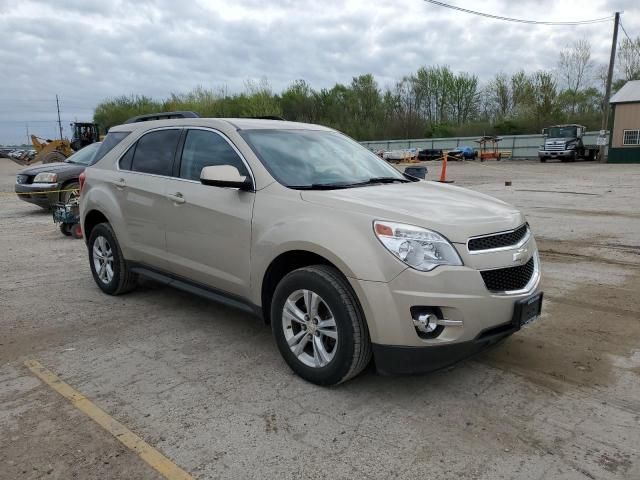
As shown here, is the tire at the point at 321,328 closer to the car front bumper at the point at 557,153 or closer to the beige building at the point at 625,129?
the beige building at the point at 625,129

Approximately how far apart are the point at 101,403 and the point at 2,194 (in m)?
19.1

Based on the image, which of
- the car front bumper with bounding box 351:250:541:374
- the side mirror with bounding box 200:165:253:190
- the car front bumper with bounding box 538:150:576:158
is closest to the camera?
the car front bumper with bounding box 351:250:541:374

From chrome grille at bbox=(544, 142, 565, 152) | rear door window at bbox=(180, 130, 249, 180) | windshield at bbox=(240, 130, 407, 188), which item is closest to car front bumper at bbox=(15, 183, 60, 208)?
rear door window at bbox=(180, 130, 249, 180)

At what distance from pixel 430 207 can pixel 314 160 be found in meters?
1.19

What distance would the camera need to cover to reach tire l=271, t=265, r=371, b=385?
10.4 ft

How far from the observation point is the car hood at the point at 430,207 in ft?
10.3

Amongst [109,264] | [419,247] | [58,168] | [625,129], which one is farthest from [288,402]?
[625,129]

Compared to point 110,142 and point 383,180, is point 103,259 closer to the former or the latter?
point 110,142

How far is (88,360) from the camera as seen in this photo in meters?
3.95

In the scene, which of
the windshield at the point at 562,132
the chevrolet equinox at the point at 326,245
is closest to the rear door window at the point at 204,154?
the chevrolet equinox at the point at 326,245

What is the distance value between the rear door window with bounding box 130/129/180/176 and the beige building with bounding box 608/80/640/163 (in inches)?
1548

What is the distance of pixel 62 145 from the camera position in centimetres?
3108

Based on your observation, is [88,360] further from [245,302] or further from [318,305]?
[318,305]

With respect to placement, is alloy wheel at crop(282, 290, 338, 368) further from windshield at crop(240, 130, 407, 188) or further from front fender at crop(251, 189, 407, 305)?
windshield at crop(240, 130, 407, 188)
